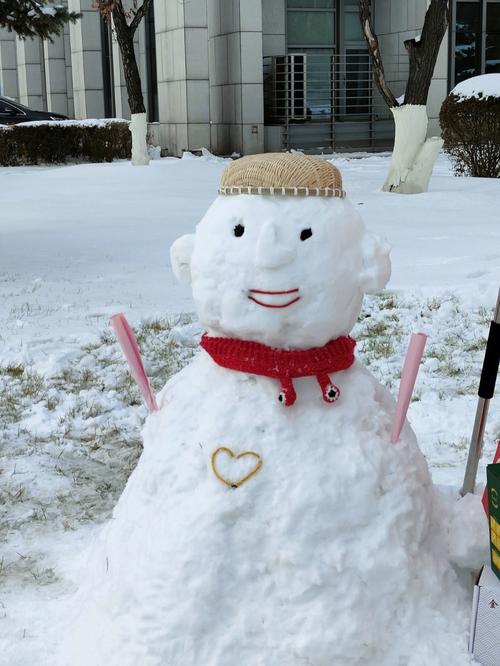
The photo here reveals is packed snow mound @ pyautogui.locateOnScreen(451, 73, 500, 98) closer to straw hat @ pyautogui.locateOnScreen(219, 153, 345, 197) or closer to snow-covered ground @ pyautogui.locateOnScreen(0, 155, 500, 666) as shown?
snow-covered ground @ pyautogui.locateOnScreen(0, 155, 500, 666)

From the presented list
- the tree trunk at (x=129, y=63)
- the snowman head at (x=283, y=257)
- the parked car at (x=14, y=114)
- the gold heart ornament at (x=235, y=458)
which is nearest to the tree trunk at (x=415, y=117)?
the tree trunk at (x=129, y=63)

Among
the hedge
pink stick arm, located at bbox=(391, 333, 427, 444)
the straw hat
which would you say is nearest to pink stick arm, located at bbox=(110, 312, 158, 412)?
the straw hat

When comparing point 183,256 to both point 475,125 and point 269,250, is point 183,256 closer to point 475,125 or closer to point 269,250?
point 269,250

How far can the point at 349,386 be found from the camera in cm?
251

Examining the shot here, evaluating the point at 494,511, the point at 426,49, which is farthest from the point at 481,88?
the point at 494,511

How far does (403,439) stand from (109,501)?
1.72 meters

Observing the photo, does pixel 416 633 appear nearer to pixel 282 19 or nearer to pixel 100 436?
pixel 100 436

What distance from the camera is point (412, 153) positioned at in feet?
41.2

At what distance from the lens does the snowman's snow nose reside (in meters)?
2.33

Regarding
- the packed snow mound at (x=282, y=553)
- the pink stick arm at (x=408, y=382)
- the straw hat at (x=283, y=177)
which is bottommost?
the packed snow mound at (x=282, y=553)

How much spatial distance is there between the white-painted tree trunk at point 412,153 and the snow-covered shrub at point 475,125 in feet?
3.17

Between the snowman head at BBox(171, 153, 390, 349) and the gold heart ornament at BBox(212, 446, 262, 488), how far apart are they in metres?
0.30

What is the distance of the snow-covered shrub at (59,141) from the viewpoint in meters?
19.0

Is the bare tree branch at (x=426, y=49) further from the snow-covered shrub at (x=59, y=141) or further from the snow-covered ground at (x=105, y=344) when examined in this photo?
the snow-covered shrub at (x=59, y=141)
